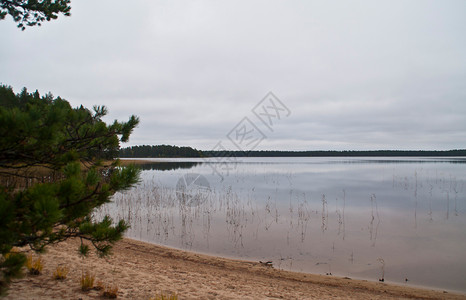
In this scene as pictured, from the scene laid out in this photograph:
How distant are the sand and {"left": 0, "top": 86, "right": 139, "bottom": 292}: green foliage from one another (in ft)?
6.83

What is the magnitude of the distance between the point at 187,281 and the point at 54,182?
405cm

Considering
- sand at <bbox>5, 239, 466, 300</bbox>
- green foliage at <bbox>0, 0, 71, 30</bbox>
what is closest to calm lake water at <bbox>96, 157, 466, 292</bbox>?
sand at <bbox>5, 239, 466, 300</bbox>

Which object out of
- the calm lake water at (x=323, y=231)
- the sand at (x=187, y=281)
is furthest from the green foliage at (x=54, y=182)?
the calm lake water at (x=323, y=231)

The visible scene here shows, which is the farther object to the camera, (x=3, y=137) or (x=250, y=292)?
(x=250, y=292)

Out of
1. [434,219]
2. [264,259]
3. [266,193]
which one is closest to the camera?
[264,259]

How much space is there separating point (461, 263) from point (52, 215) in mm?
10940

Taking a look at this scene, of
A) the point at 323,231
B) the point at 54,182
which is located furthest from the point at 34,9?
the point at 323,231

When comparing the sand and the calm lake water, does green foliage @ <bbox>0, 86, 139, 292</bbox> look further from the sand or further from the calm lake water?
the calm lake water

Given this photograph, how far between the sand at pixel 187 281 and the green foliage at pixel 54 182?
208cm

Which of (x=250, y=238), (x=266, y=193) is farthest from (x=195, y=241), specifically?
→ (x=266, y=193)

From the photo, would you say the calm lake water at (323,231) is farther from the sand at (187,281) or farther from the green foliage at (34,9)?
the green foliage at (34,9)

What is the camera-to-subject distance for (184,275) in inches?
257

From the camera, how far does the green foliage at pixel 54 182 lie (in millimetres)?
2254

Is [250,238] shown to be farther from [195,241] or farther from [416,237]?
[416,237]
